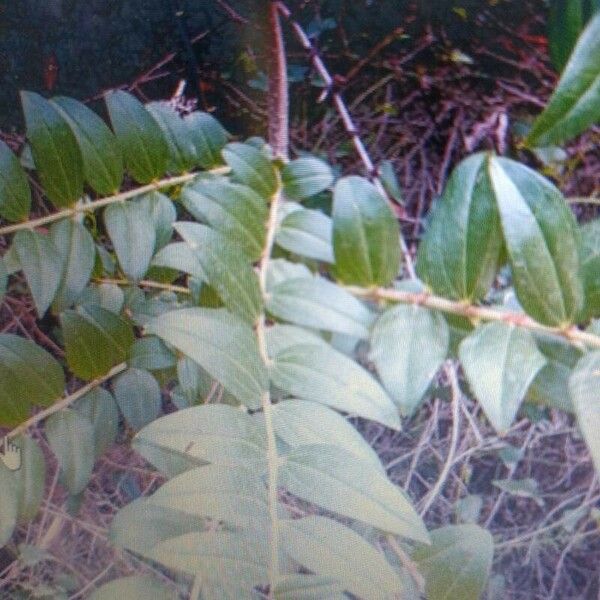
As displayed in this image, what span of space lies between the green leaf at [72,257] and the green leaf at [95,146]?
0.04 m

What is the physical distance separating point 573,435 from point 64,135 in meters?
0.40

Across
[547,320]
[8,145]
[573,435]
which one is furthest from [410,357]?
[8,145]

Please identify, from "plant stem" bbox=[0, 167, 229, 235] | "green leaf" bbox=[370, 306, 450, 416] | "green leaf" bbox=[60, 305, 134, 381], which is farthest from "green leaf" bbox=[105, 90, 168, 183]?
"green leaf" bbox=[370, 306, 450, 416]

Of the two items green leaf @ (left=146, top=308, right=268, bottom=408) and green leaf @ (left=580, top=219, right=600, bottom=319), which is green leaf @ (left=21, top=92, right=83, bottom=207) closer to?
green leaf @ (left=146, top=308, right=268, bottom=408)

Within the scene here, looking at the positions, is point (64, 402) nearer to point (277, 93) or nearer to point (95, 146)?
point (95, 146)

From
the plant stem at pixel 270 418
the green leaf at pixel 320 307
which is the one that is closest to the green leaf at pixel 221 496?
the plant stem at pixel 270 418

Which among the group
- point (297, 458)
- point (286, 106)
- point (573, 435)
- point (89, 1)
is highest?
point (89, 1)

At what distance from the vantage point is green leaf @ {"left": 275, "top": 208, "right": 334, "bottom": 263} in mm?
463

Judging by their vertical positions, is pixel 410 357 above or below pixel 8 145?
below

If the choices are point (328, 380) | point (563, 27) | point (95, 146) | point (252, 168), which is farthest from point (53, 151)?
point (563, 27)

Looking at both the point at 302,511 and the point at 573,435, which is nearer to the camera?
the point at 302,511

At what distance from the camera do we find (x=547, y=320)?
0.37 metres

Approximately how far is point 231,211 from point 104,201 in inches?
4.1

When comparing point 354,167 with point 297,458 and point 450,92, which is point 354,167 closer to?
point 450,92
